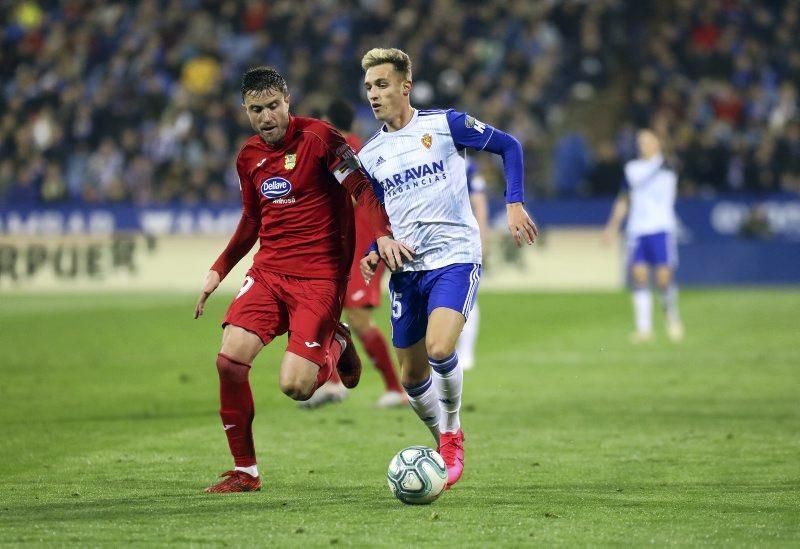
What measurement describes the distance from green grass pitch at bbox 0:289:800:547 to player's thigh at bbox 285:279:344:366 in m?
0.74

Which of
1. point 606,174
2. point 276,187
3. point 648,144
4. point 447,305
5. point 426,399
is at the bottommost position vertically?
point 606,174

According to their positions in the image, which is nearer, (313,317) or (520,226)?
(520,226)

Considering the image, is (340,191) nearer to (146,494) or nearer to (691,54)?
(146,494)

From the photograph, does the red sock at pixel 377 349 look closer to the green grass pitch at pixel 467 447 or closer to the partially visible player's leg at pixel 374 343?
the partially visible player's leg at pixel 374 343

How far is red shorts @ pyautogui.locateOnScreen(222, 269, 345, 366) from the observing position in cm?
736

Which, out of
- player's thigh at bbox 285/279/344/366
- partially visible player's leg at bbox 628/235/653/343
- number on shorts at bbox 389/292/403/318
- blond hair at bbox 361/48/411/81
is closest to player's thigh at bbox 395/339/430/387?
number on shorts at bbox 389/292/403/318

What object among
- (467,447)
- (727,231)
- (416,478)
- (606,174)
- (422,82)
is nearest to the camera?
(416,478)

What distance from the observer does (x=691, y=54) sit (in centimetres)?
2683

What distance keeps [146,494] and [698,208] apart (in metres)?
18.7

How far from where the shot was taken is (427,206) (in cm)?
745

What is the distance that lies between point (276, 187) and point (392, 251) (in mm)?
803

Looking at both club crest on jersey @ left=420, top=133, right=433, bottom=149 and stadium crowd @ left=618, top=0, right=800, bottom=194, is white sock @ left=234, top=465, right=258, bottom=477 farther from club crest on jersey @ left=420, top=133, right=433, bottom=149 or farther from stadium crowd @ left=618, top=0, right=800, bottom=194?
stadium crowd @ left=618, top=0, right=800, bottom=194

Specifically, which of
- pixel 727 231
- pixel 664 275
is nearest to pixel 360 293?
pixel 664 275

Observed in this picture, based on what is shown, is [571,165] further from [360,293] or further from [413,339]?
[413,339]
